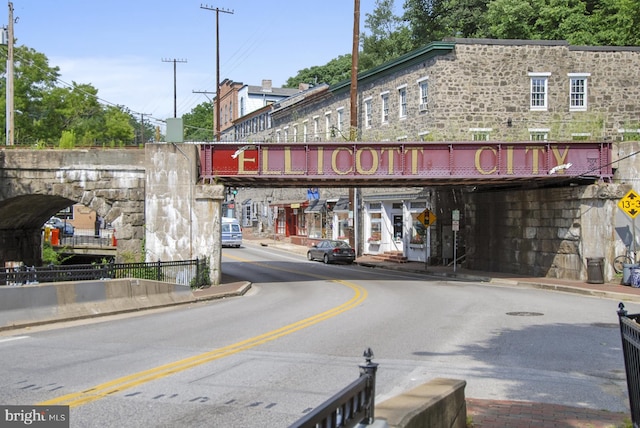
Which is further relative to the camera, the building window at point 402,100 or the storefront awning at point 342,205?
the storefront awning at point 342,205

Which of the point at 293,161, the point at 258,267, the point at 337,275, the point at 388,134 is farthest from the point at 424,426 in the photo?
the point at 388,134

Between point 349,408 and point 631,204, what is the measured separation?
23374 millimetres

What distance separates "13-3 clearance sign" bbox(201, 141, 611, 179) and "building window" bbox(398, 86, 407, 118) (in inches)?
542

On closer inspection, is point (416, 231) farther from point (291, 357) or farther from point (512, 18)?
point (291, 357)

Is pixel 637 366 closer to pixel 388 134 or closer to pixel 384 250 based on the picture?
pixel 388 134

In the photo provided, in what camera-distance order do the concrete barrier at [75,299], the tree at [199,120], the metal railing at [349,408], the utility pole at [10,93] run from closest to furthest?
1. the metal railing at [349,408]
2. the concrete barrier at [75,299]
3. the utility pole at [10,93]
4. the tree at [199,120]

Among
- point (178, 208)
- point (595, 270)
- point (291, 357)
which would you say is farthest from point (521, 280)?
point (291, 357)

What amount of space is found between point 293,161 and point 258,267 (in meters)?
12.2

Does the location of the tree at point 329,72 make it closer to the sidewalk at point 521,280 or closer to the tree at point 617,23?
the tree at point 617,23

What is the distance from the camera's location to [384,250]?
44.6 metres

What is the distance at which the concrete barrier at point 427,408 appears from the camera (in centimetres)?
507

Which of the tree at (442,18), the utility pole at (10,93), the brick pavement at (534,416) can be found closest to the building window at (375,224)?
the tree at (442,18)

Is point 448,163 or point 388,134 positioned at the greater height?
point 388,134

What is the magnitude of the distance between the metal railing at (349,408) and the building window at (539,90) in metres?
35.1
